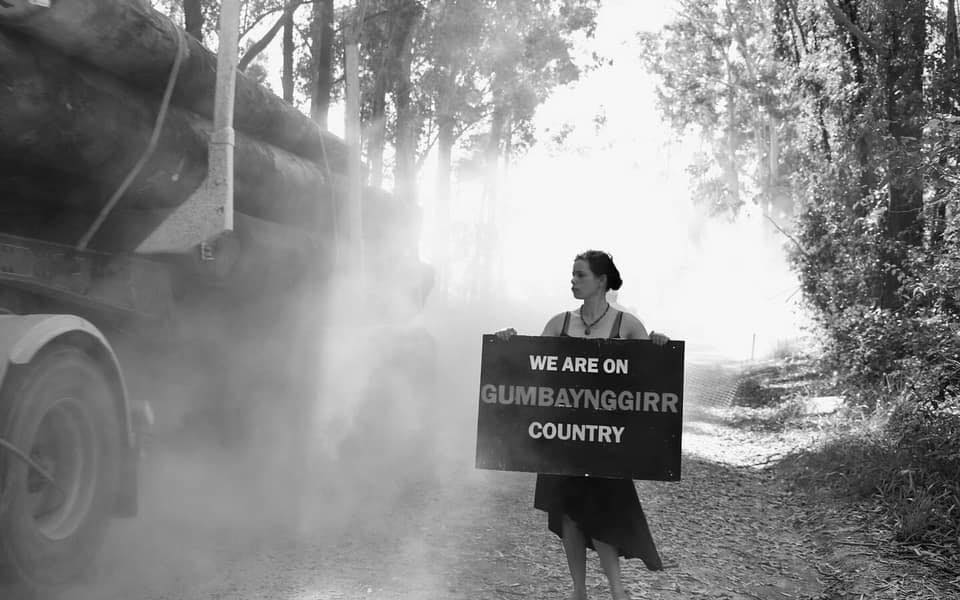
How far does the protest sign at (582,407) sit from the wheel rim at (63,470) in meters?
1.93

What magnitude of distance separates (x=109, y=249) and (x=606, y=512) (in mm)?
3208

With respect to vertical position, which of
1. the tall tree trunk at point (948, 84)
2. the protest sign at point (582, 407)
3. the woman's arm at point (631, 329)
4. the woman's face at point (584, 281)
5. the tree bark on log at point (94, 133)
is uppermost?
the tall tree trunk at point (948, 84)

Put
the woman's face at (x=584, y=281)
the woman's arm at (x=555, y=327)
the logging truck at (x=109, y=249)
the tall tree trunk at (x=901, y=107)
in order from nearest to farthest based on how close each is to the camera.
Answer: the logging truck at (x=109, y=249) → the woman's face at (x=584, y=281) → the woman's arm at (x=555, y=327) → the tall tree trunk at (x=901, y=107)

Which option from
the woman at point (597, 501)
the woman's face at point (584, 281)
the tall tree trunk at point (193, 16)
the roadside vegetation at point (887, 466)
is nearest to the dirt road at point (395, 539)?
the roadside vegetation at point (887, 466)

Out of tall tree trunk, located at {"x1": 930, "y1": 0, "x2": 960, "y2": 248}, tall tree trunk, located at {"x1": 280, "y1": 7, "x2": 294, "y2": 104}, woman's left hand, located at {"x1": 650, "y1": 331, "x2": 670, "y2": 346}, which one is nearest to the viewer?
woman's left hand, located at {"x1": 650, "y1": 331, "x2": 670, "y2": 346}

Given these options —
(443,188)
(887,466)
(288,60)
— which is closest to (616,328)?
(887,466)

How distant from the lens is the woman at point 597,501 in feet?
14.6

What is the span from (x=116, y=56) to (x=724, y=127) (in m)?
39.0

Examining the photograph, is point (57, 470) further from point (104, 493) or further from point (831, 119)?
point (831, 119)

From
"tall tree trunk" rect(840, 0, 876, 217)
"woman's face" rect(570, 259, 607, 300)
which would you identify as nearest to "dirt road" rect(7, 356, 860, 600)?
"woman's face" rect(570, 259, 607, 300)

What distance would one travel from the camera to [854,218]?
12.3 m

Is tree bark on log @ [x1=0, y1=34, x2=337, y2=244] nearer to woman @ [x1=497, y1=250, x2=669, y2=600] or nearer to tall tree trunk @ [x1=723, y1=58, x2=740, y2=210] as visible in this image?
woman @ [x1=497, y1=250, x2=669, y2=600]

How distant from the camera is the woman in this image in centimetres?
446

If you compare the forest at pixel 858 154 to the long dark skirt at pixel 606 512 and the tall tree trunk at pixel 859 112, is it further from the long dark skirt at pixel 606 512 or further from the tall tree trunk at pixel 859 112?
the long dark skirt at pixel 606 512
